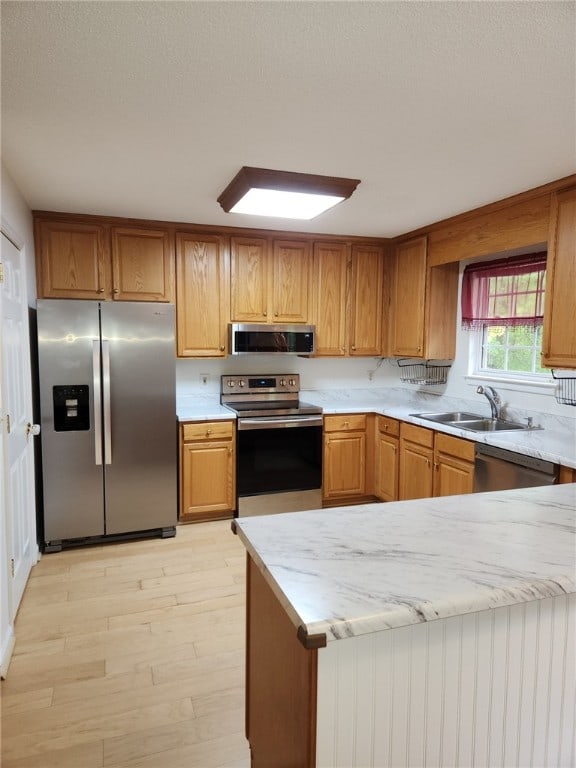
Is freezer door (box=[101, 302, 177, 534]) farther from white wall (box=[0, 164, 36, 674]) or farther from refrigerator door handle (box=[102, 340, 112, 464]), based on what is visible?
white wall (box=[0, 164, 36, 674])

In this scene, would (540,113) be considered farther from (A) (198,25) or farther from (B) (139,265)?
(B) (139,265)

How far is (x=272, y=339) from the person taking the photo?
4145 millimetres

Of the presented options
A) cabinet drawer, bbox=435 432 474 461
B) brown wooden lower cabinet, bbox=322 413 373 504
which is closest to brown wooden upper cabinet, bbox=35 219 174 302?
brown wooden lower cabinet, bbox=322 413 373 504

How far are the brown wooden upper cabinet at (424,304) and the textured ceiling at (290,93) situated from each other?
1.12m

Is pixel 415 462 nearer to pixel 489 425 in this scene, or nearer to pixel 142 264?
pixel 489 425

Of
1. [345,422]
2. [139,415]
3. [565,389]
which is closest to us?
[565,389]

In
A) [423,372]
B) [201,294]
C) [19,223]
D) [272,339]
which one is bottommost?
[423,372]

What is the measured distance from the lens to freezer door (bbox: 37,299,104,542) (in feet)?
10.9

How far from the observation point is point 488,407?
3.91 metres

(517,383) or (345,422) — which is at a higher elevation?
(517,383)

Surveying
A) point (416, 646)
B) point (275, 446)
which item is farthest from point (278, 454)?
point (416, 646)

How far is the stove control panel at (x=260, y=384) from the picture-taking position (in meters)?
4.36

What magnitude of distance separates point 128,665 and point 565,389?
295 cm

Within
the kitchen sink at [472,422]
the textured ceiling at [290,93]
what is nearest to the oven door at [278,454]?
the kitchen sink at [472,422]
